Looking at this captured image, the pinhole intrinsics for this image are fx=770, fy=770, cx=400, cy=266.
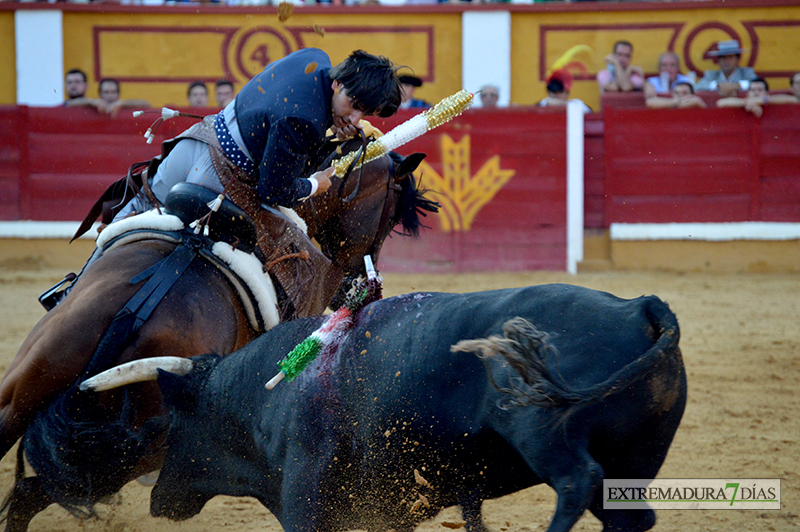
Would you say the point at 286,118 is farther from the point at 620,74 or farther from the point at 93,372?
the point at 620,74

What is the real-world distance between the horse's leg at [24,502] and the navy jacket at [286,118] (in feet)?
3.30

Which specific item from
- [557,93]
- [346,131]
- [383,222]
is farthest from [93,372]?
[557,93]

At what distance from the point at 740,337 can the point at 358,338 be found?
3848mm

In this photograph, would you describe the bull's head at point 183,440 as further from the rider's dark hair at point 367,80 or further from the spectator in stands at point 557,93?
the spectator in stands at point 557,93

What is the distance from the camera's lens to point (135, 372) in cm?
188

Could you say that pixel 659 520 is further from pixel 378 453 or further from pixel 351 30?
pixel 351 30

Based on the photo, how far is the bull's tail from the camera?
1.41m

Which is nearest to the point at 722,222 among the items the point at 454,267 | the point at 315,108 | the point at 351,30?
the point at 454,267

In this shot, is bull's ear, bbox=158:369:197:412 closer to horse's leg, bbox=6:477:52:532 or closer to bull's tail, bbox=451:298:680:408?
horse's leg, bbox=6:477:52:532

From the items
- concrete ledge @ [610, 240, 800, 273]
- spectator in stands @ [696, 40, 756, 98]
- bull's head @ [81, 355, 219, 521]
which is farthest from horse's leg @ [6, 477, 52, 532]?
spectator in stands @ [696, 40, 756, 98]

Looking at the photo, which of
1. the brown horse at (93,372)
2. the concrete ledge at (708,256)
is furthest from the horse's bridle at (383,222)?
the concrete ledge at (708,256)

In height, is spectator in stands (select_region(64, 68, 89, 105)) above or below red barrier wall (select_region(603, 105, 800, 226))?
above

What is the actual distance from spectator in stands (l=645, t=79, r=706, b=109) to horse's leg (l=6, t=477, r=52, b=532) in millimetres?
6680

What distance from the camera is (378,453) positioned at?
1746mm
